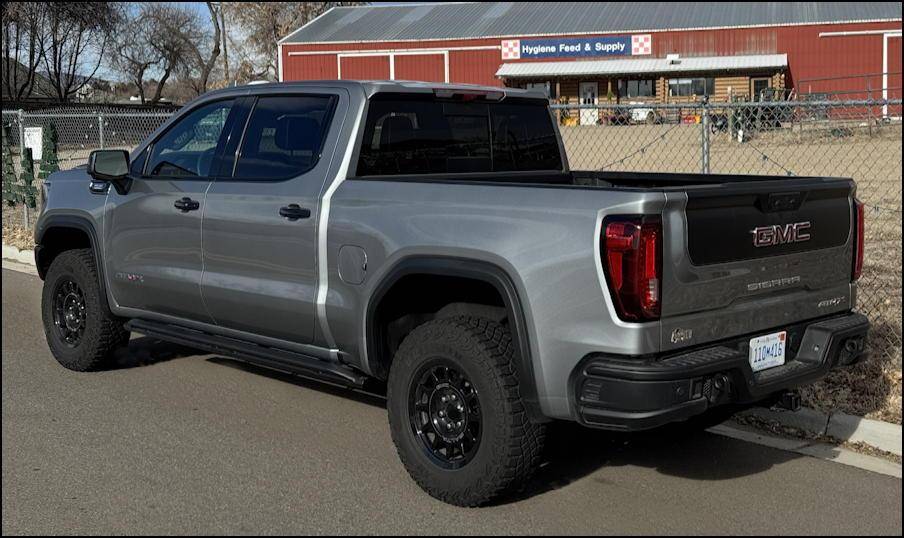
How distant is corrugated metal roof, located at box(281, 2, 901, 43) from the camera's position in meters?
44.6

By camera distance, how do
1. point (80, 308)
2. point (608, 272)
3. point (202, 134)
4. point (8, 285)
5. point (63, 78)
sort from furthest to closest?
1. point (63, 78)
2. point (8, 285)
3. point (80, 308)
4. point (202, 134)
5. point (608, 272)

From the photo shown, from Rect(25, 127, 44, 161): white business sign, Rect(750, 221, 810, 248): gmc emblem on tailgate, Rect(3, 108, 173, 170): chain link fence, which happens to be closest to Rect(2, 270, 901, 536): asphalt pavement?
Rect(750, 221, 810, 248): gmc emblem on tailgate

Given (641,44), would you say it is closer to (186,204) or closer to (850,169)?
(850,169)

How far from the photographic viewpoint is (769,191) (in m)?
4.27

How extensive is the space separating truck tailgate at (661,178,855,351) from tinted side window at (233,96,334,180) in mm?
2085

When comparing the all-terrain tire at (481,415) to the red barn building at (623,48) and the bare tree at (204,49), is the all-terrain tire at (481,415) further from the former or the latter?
the bare tree at (204,49)

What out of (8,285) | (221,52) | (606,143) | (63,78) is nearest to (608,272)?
(8,285)

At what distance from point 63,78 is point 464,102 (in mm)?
56601

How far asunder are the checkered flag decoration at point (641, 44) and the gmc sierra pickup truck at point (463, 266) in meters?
41.4

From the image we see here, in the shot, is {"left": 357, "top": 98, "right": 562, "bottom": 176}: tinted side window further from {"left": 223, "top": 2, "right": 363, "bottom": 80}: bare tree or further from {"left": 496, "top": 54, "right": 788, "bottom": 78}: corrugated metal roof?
{"left": 223, "top": 2, "right": 363, "bottom": 80}: bare tree

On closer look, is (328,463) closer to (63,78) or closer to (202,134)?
(202,134)

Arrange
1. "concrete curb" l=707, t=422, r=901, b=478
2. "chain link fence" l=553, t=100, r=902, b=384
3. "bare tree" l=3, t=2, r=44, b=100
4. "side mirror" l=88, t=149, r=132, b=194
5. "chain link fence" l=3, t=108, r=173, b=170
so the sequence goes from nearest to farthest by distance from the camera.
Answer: "concrete curb" l=707, t=422, r=901, b=478
"side mirror" l=88, t=149, r=132, b=194
"chain link fence" l=553, t=100, r=902, b=384
"chain link fence" l=3, t=108, r=173, b=170
"bare tree" l=3, t=2, r=44, b=100

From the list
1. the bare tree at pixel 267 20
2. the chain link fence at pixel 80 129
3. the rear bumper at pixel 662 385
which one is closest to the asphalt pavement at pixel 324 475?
the rear bumper at pixel 662 385

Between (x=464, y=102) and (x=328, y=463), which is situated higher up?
(x=464, y=102)
